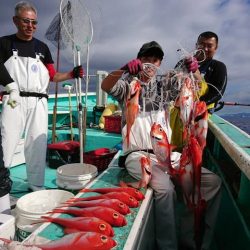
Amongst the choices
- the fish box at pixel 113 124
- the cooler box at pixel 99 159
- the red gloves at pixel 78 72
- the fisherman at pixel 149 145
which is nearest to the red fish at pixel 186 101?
the fisherman at pixel 149 145

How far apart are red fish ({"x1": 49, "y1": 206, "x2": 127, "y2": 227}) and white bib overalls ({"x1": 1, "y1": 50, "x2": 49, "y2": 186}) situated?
2024 millimetres

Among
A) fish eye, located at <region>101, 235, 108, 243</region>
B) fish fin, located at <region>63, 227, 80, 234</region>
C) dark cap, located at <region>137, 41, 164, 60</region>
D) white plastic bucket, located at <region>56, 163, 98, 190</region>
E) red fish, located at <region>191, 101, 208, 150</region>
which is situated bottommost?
white plastic bucket, located at <region>56, 163, 98, 190</region>

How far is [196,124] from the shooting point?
8.90 ft

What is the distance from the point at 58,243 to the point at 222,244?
2242 mm

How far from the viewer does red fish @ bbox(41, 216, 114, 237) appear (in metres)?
1.84

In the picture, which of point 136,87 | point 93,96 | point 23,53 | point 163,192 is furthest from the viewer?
point 93,96

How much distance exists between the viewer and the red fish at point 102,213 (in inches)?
79.0

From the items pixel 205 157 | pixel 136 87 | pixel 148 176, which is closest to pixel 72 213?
pixel 148 176

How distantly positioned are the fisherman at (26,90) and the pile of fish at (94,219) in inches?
71.4

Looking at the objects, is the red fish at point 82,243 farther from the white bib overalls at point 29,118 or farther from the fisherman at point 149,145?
the white bib overalls at point 29,118

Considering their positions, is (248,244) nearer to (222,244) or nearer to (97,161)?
(222,244)

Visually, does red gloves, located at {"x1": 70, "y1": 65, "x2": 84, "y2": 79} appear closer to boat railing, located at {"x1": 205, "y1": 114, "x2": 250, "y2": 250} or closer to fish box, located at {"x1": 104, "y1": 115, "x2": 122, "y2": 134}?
boat railing, located at {"x1": 205, "y1": 114, "x2": 250, "y2": 250}

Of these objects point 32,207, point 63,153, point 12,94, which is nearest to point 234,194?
point 32,207

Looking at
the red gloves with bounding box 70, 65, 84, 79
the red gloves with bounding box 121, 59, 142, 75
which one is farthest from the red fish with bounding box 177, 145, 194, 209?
the red gloves with bounding box 70, 65, 84, 79
